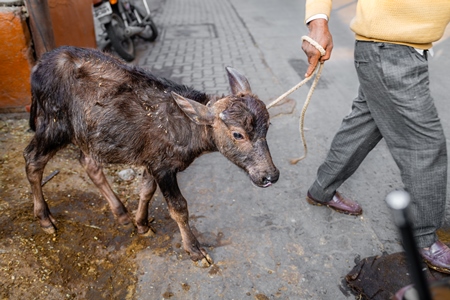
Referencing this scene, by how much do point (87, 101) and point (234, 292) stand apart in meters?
1.79

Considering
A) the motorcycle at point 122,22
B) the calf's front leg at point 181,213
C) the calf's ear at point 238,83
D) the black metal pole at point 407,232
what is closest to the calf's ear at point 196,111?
the calf's ear at point 238,83

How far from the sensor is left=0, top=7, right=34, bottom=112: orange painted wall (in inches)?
169

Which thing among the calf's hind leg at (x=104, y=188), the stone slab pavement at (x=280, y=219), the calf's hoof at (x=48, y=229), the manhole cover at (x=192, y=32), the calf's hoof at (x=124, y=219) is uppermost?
the calf's hind leg at (x=104, y=188)

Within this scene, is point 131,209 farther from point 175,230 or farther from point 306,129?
point 306,129

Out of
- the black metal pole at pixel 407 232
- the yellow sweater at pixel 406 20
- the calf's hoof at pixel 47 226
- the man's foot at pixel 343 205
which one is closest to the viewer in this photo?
the black metal pole at pixel 407 232

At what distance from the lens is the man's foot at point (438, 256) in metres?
2.81

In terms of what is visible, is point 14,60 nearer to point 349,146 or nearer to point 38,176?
point 38,176

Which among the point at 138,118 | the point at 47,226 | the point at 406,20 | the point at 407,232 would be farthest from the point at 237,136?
the point at 47,226

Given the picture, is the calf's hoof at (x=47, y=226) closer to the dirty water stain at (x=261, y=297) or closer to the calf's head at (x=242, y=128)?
the calf's head at (x=242, y=128)

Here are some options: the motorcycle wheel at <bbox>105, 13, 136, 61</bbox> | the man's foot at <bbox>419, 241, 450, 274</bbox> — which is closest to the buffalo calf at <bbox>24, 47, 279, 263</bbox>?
the man's foot at <bbox>419, 241, 450, 274</bbox>

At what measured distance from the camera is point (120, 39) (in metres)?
7.15

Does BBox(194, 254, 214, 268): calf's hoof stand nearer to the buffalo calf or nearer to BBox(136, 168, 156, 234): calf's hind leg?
the buffalo calf

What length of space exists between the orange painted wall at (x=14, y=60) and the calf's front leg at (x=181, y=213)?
2914 millimetres

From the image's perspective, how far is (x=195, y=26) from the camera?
10180 mm
